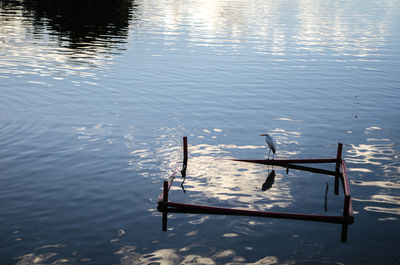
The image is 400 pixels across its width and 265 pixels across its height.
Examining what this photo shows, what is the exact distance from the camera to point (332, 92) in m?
32.2

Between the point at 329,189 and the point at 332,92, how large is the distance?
16.3 metres

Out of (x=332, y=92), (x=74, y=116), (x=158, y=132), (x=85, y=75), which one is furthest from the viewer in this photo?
(x=85, y=75)

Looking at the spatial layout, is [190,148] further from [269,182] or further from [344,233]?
[344,233]

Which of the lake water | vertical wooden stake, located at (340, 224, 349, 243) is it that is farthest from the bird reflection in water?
vertical wooden stake, located at (340, 224, 349, 243)

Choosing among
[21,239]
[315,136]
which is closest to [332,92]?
[315,136]

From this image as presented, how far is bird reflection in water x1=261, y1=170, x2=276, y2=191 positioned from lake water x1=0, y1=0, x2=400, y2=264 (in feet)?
0.61

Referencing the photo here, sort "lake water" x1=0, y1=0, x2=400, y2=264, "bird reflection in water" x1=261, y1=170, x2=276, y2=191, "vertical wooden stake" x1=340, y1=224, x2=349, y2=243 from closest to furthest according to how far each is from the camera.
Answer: "lake water" x1=0, y1=0, x2=400, y2=264 < "vertical wooden stake" x1=340, y1=224, x2=349, y2=243 < "bird reflection in water" x1=261, y1=170, x2=276, y2=191

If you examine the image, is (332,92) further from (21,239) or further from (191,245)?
(21,239)

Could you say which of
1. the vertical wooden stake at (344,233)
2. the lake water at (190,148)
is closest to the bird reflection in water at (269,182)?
the lake water at (190,148)

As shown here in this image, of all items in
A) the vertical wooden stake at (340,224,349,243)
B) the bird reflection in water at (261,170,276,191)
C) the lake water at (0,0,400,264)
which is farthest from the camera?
the bird reflection in water at (261,170,276,191)

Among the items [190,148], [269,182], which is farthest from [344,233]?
[190,148]

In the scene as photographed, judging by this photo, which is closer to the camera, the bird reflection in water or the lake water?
the lake water

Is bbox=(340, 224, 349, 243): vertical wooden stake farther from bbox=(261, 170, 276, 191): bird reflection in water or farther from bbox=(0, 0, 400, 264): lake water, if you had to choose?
bbox=(261, 170, 276, 191): bird reflection in water

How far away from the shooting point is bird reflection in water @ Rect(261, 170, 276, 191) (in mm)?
17017
